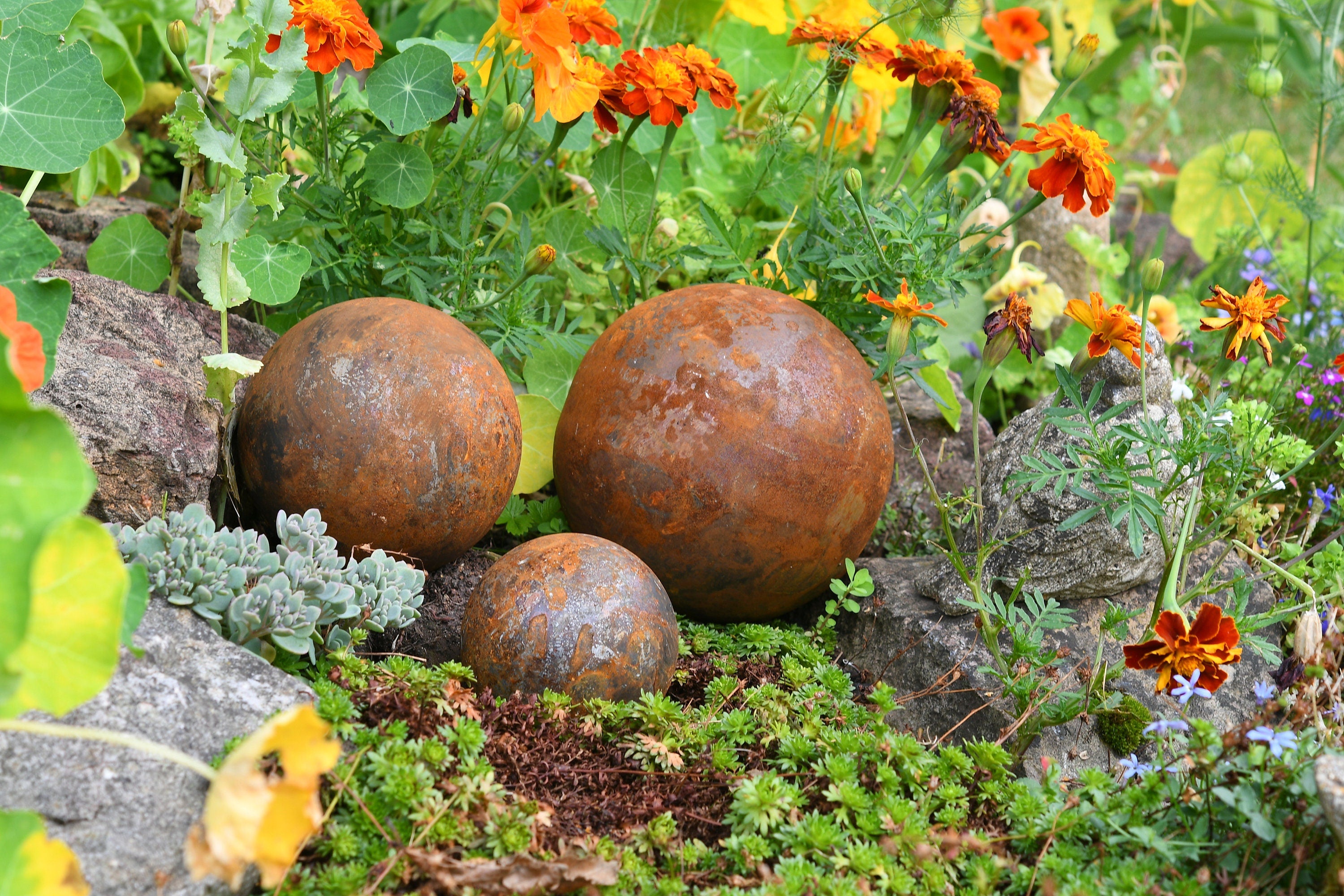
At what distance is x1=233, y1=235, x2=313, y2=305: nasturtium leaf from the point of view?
2.57 metres

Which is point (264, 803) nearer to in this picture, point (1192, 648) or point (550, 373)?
point (1192, 648)

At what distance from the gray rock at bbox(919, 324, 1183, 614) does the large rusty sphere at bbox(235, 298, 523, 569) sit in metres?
1.28

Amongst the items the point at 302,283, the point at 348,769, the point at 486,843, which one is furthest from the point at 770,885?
the point at 302,283

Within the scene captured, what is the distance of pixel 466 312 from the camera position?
9.39ft

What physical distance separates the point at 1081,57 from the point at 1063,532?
1.36 meters

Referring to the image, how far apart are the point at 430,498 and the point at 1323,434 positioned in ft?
9.63

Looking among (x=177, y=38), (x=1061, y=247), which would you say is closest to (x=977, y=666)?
(x=177, y=38)

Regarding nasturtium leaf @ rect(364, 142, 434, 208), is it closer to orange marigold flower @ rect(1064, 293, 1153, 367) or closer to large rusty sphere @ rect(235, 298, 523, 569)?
large rusty sphere @ rect(235, 298, 523, 569)

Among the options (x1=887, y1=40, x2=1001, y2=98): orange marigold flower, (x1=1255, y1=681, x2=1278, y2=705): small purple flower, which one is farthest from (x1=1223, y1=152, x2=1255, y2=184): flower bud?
(x1=1255, y1=681, x2=1278, y2=705): small purple flower

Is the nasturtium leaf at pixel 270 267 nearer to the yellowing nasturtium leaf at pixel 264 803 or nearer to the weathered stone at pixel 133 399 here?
the weathered stone at pixel 133 399

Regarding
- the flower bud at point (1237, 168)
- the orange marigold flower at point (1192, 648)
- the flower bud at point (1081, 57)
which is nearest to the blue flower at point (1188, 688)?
the orange marigold flower at point (1192, 648)

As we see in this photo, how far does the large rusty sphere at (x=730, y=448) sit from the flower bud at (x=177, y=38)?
1320mm

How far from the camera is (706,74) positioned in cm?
270

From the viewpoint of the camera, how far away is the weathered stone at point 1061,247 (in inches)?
187
